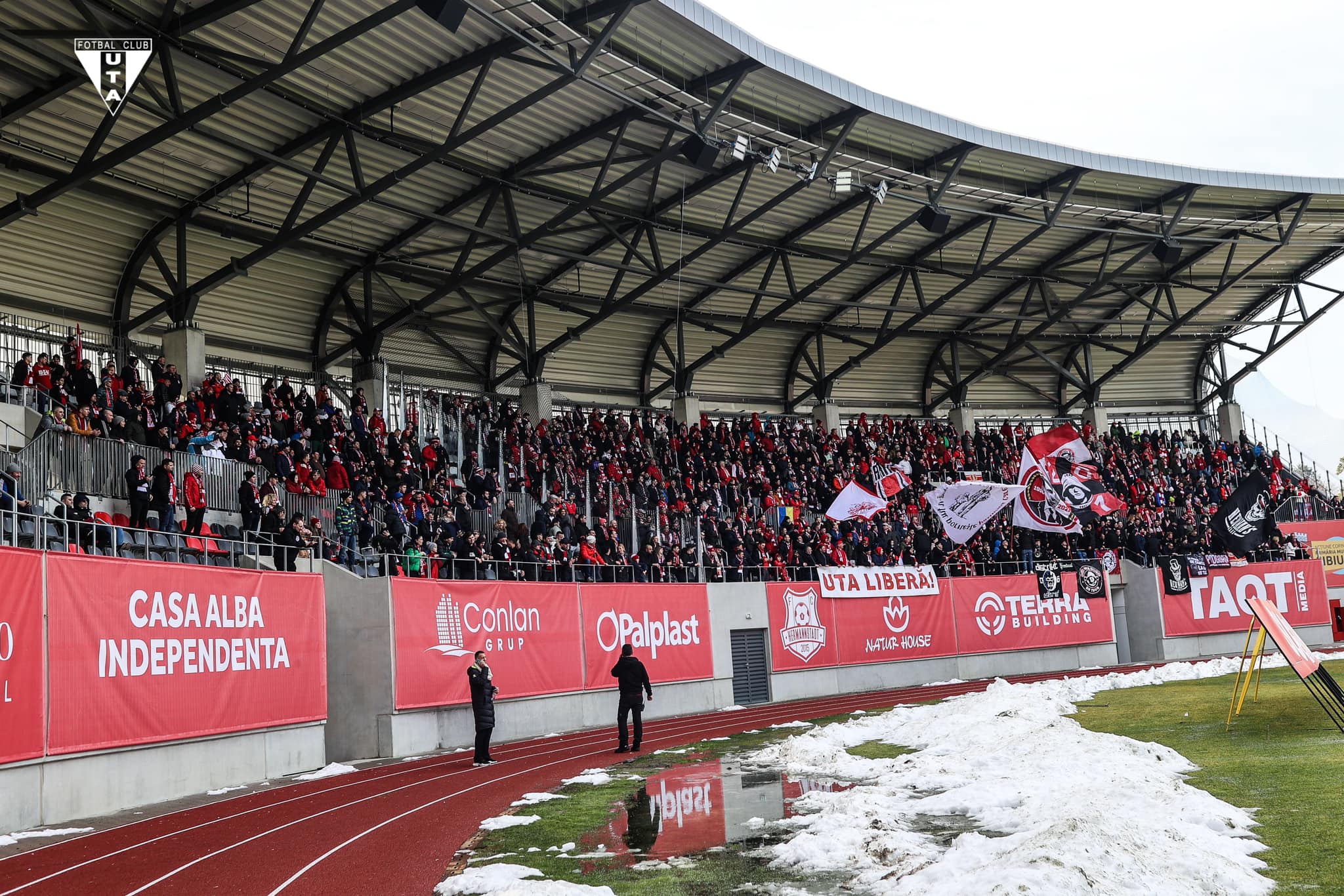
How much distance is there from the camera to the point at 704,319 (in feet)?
135

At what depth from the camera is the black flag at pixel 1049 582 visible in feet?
122

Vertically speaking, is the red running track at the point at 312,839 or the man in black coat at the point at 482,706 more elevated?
the man in black coat at the point at 482,706

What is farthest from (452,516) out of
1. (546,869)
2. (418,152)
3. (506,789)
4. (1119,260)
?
(1119,260)

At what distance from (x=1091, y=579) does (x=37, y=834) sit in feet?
108

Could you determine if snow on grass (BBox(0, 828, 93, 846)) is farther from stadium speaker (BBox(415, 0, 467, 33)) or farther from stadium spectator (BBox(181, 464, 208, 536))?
stadium speaker (BBox(415, 0, 467, 33))

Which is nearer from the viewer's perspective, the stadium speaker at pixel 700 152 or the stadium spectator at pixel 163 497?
the stadium spectator at pixel 163 497

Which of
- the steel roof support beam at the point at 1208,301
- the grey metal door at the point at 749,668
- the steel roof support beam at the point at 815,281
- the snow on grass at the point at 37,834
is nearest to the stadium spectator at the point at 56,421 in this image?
the snow on grass at the point at 37,834

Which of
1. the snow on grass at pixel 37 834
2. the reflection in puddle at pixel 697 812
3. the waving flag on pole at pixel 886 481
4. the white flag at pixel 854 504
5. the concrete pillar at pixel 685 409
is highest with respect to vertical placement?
the concrete pillar at pixel 685 409

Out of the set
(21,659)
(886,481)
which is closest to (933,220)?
(886,481)

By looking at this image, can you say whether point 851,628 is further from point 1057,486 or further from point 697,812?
point 697,812

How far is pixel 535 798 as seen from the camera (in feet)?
46.7

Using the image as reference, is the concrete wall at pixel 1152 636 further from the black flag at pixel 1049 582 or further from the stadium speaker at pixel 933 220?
the stadium speaker at pixel 933 220

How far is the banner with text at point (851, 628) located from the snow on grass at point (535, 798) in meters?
16.6

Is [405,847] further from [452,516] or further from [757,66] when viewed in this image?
[757,66]
